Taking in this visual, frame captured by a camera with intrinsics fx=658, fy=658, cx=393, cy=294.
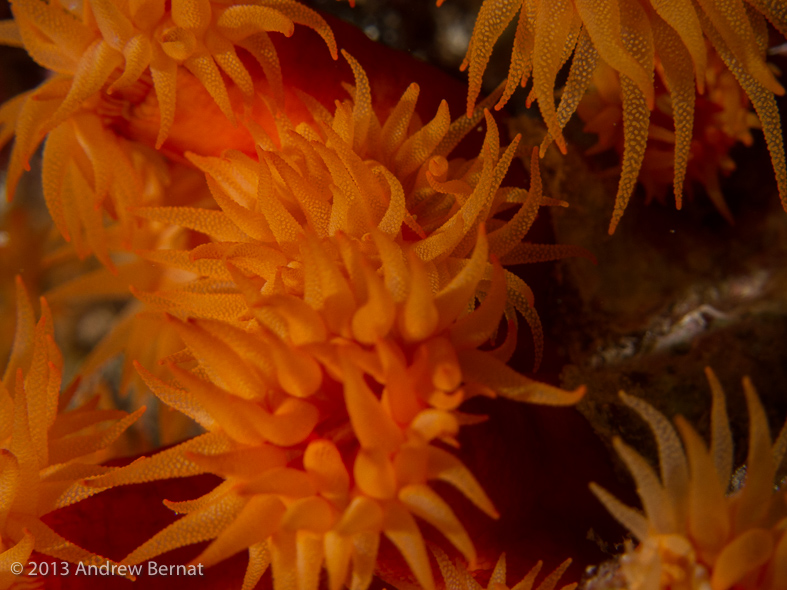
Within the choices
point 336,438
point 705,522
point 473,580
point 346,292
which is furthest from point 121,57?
point 705,522

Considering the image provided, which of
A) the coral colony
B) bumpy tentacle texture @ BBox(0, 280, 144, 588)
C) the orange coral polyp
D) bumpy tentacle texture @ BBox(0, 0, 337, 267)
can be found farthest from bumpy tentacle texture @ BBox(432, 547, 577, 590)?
bumpy tentacle texture @ BBox(0, 0, 337, 267)

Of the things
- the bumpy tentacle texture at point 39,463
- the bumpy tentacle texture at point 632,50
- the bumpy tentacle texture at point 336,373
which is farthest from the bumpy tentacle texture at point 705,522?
the bumpy tentacle texture at point 39,463

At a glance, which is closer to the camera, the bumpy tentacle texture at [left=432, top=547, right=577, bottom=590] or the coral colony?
the coral colony

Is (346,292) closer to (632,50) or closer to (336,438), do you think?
(336,438)

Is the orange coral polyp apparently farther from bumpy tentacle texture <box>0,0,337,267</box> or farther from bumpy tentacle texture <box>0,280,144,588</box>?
bumpy tentacle texture <box>0,0,337,267</box>

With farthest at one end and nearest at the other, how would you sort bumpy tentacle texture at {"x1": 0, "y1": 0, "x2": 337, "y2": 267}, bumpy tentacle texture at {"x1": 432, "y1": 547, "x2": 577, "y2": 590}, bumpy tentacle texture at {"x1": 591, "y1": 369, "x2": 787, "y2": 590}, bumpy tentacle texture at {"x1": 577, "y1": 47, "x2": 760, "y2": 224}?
bumpy tentacle texture at {"x1": 577, "y1": 47, "x2": 760, "y2": 224} < bumpy tentacle texture at {"x1": 0, "y1": 0, "x2": 337, "y2": 267} < bumpy tentacle texture at {"x1": 432, "y1": 547, "x2": 577, "y2": 590} < bumpy tentacle texture at {"x1": 591, "y1": 369, "x2": 787, "y2": 590}

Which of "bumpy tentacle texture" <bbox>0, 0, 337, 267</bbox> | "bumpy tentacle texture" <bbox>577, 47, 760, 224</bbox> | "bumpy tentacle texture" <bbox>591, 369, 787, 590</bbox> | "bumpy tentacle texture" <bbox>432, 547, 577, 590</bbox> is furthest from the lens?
"bumpy tentacle texture" <bbox>577, 47, 760, 224</bbox>

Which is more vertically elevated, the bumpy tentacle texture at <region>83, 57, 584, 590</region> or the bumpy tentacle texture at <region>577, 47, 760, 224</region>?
the bumpy tentacle texture at <region>577, 47, 760, 224</region>

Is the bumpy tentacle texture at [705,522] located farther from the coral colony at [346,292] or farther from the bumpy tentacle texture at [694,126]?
the bumpy tentacle texture at [694,126]

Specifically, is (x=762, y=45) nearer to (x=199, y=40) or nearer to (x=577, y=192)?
(x=577, y=192)
